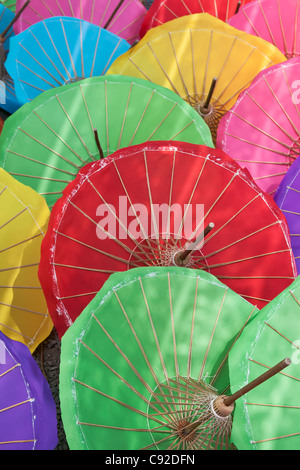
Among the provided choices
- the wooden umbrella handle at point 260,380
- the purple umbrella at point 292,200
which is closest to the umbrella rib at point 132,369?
the wooden umbrella handle at point 260,380

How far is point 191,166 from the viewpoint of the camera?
2902 mm

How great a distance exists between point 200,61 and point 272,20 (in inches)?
37.6

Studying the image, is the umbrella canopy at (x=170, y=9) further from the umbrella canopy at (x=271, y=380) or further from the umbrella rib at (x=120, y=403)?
the umbrella rib at (x=120, y=403)

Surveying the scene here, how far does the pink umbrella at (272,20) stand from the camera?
4195 mm

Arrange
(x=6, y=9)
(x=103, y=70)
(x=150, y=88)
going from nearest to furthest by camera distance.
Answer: (x=150, y=88) < (x=103, y=70) < (x=6, y=9)

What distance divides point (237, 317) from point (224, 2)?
10.4ft

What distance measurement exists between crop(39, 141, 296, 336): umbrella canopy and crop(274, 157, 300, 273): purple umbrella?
42cm

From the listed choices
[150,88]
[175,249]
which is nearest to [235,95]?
[150,88]

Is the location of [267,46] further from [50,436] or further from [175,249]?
[50,436]

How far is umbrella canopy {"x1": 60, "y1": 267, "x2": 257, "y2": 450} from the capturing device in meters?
2.21

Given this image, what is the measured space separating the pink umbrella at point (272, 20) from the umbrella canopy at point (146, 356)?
2645 millimetres

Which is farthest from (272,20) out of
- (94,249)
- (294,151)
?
(94,249)

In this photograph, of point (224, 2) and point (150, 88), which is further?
point (224, 2)

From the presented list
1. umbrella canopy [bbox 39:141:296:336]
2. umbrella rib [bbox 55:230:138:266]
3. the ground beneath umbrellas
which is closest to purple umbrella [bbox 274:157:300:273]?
umbrella canopy [bbox 39:141:296:336]
